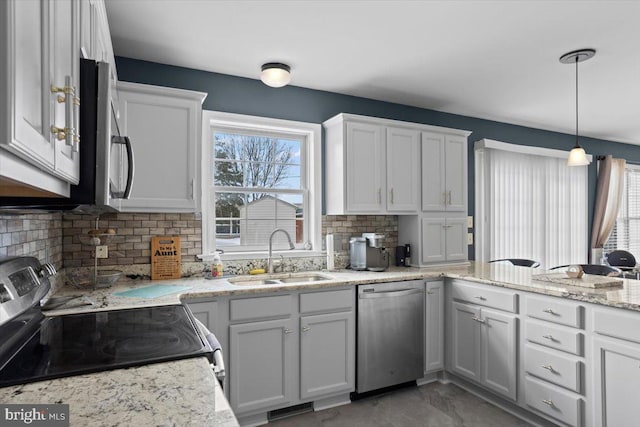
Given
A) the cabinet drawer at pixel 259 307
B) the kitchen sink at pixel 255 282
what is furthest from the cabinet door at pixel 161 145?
the cabinet drawer at pixel 259 307

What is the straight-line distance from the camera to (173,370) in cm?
113

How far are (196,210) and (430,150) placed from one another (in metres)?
2.21

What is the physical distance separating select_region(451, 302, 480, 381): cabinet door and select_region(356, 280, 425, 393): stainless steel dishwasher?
10.4 inches

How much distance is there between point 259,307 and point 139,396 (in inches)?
62.3

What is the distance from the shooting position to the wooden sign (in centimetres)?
283

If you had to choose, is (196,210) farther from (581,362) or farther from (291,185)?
(581,362)

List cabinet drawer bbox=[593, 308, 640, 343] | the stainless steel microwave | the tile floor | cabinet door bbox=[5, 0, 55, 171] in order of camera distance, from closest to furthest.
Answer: cabinet door bbox=[5, 0, 55, 171]
the stainless steel microwave
cabinet drawer bbox=[593, 308, 640, 343]
the tile floor

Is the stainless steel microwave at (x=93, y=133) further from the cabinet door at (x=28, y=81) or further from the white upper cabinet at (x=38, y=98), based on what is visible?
the cabinet door at (x=28, y=81)

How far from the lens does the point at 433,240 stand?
365cm

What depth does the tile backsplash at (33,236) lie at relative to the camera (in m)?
1.52

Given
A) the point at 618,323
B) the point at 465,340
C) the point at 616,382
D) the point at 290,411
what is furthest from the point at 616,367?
the point at 290,411

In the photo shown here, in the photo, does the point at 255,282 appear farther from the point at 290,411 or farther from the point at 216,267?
the point at 290,411

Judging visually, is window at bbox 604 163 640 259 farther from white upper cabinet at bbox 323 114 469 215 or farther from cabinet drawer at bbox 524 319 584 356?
cabinet drawer at bbox 524 319 584 356

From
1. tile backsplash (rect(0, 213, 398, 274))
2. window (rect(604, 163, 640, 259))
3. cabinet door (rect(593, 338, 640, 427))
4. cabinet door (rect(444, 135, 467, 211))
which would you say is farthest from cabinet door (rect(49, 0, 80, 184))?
window (rect(604, 163, 640, 259))
